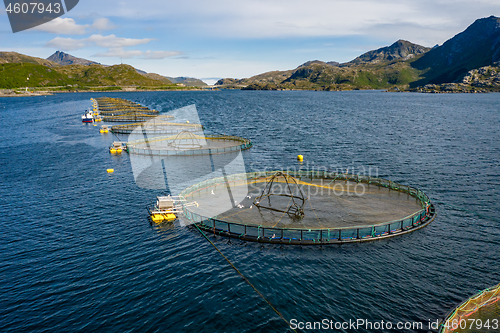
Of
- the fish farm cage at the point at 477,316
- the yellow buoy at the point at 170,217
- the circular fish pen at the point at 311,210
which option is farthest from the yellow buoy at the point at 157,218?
the fish farm cage at the point at 477,316

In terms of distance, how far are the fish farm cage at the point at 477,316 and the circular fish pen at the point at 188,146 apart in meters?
79.9

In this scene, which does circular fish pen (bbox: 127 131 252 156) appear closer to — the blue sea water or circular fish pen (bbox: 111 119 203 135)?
circular fish pen (bbox: 111 119 203 135)

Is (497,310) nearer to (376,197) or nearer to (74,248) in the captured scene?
(376,197)

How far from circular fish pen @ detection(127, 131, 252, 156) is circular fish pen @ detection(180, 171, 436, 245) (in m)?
36.5

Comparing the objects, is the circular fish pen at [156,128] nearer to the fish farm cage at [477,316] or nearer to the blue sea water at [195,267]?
the blue sea water at [195,267]

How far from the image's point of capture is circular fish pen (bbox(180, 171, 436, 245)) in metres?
47.9

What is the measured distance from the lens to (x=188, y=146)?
11038cm

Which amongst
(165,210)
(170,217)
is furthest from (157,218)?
(170,217)

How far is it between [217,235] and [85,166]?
203 ft

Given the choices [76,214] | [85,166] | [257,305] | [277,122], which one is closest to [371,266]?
[257,305]

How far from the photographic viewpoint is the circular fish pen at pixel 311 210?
47.9m

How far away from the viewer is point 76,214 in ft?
194

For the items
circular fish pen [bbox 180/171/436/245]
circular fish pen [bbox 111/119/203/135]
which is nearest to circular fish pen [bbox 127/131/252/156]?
circular fish pen [bbox 111/119/203/135]

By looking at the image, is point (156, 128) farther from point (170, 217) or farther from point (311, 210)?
point (311, 210)
